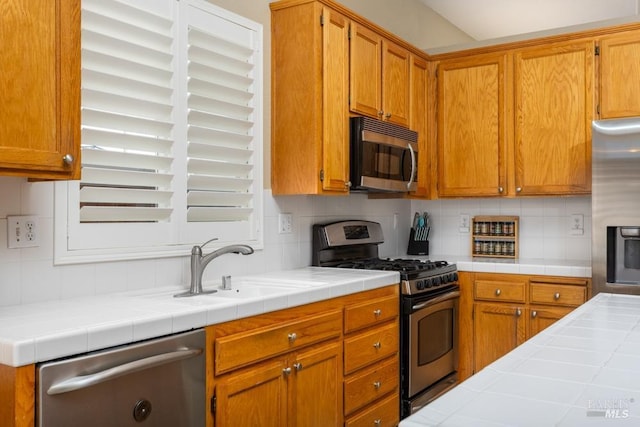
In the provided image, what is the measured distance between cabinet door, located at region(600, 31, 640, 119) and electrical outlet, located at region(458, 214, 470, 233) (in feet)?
4.02

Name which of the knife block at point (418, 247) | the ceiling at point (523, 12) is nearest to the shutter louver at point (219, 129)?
the knife block at point (418, 247)

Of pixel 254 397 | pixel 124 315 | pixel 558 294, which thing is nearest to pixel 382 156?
A: pixel 558 294

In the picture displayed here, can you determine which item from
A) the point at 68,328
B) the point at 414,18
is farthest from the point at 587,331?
the point at 414,18

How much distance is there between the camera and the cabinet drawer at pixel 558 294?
3510 millimetres

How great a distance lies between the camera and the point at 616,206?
320 centimetres

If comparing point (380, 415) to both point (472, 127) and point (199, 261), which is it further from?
point (472, 127)

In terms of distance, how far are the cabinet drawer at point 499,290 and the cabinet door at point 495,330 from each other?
0.05m

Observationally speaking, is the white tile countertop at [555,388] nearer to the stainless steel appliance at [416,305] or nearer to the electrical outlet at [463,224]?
the stainless steel appliance at [416,305]

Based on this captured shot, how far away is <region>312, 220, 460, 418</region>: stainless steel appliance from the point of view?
3.29 metres

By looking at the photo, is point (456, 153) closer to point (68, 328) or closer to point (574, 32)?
point (574, 32)

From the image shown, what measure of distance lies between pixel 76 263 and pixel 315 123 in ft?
4.59

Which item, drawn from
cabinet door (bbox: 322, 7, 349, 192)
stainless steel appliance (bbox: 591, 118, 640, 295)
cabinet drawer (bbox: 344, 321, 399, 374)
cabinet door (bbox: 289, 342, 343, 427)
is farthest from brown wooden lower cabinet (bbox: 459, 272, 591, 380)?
cabinet door (bbox: 289, 342, 343, 427)

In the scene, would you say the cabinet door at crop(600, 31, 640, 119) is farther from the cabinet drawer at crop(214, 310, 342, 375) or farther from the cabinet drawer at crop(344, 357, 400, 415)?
the cabinet drawer at crop(214, 310, 342, 375)

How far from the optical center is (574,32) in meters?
3.79
